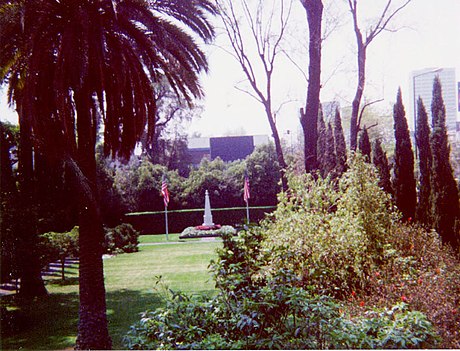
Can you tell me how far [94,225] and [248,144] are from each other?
39803mm

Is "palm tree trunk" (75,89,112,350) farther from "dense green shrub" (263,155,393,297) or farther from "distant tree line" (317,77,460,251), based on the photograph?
"distant tree line" (317,77,460,251)

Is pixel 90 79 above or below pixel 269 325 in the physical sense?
above

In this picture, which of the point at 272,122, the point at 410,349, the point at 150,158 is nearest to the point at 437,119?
the point at 272,122

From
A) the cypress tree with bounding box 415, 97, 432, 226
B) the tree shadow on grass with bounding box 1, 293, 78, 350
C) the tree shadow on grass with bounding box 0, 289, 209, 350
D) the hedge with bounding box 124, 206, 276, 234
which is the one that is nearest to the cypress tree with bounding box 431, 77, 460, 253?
the cypress tree with bounding box 415, 97, 432, 226

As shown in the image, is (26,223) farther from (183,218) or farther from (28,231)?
(183,218)

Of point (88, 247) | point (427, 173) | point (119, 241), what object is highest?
point (427, 173)

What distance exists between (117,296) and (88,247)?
15.7 feet

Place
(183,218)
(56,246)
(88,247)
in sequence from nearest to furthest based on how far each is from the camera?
(88,247) < (56,246) < (183,218)

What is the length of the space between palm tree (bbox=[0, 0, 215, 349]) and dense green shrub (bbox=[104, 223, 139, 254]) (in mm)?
13003

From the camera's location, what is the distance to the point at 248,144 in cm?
4594

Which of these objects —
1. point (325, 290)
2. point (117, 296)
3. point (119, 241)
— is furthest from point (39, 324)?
point (119, 241)

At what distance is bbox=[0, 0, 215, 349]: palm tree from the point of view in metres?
5.84

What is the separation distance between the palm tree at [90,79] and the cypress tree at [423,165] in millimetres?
9789

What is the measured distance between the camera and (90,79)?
6.32 metres
